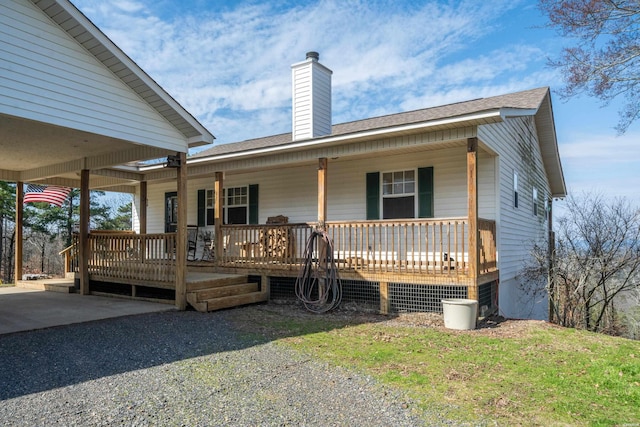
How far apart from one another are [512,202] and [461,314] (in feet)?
14.9

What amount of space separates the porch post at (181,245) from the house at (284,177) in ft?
0.09

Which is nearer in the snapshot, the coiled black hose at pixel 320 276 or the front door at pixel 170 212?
the coiled black hose at pixel 320 276

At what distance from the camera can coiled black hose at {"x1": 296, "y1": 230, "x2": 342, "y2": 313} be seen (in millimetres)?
8336

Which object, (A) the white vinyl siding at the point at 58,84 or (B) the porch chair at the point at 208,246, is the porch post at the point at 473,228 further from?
(B) the porch chair at the point at 208,246

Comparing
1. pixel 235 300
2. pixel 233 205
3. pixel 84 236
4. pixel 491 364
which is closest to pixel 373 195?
pixel 235 300

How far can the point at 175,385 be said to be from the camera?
13.5ft

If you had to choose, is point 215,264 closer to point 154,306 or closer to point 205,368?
point 154,306

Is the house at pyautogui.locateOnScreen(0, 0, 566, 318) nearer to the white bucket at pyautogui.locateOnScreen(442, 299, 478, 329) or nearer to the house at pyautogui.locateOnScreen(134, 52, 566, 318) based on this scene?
the house at pyautogui.locateOnScreen(134, 52, 566, 318)

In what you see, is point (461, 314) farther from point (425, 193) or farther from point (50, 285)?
point (50, 285)

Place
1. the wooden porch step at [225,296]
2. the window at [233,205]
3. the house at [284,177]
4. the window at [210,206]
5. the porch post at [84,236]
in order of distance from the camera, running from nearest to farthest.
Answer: the house at [284,177] < the wooden porch step at [225,296] < the porch post at [84,236] < the window at [233,205] < the window at [210,206]

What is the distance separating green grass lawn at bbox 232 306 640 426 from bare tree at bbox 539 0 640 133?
5.31m

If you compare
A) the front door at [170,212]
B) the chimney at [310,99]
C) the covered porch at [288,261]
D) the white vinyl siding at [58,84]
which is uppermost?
the chimney at [310,99]

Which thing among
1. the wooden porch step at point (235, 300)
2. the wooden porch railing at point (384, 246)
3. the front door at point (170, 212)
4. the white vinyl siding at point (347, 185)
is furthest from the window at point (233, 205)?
the wooden porch step at point (235, 300)

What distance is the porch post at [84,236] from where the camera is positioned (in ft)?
32.5
